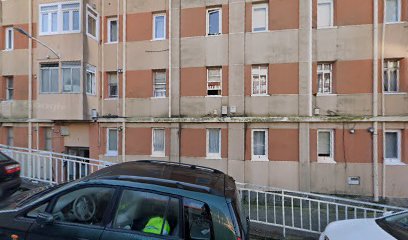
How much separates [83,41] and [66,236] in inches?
390

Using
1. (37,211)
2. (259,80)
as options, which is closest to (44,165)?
(37,211)

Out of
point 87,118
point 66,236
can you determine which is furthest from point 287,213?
point 87,118

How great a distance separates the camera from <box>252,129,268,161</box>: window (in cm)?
1021

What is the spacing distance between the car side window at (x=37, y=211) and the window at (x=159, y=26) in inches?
377

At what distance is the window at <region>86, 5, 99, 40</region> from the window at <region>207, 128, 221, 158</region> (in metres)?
6.98

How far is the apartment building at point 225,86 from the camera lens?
9359 millimetres

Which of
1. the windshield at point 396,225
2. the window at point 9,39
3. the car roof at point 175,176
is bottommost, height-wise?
the windshield at point 396,225

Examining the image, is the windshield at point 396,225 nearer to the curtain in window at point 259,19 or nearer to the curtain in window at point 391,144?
the curtain in window at point 391,144

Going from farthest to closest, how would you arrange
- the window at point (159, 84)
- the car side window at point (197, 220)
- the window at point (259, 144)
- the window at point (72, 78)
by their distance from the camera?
the window at point (159, 84)
the window at point (72, 78)
the window at point (259, 144)
the car side window at point (197, 220)

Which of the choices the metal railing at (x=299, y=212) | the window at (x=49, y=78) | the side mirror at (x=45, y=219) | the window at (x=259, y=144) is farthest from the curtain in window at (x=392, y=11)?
the window at (x=49, y=78)

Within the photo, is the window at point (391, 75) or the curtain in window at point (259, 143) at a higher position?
the window at point (391, 75)

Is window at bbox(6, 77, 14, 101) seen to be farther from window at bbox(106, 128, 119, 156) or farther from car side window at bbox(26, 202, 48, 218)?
car side window at bbox(26, 202, 48, 218)

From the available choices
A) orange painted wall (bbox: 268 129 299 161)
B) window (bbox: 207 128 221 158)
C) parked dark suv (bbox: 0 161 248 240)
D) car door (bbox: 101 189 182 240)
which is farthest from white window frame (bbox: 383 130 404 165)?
car door (bbox: 101 189 182 240)

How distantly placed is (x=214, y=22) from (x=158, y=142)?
19.3 ft
